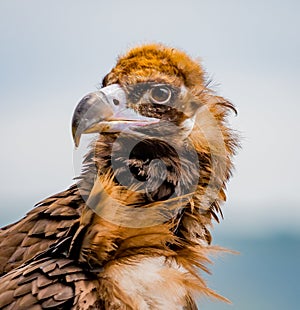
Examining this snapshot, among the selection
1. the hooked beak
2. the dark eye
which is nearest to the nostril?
the hooked beak

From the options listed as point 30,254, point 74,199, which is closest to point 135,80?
point 74,199

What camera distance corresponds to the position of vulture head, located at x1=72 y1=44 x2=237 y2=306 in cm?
489

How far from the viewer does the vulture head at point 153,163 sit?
4.89 m

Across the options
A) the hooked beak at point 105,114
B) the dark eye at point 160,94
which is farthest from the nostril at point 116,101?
the dark eye at point 160,94

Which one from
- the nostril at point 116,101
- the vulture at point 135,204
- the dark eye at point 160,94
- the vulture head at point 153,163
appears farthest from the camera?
the dark eye at point 160,94

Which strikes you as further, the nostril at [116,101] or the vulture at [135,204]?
the nostril at [116,101]

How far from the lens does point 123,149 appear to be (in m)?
5.20

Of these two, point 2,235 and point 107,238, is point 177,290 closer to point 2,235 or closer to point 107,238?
point 107,238

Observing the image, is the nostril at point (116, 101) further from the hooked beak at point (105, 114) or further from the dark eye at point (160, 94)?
the dark eye at point (160, 94)

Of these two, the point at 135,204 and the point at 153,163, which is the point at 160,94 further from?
the point at 135,204

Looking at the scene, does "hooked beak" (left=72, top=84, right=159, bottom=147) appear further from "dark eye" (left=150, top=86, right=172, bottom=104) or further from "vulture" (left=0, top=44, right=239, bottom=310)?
"dark eye" (left=150, top=86, right=172, bottom=104)

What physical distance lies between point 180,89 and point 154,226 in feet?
3.12

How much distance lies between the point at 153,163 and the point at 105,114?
0.36 meters

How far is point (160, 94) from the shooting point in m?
5.43
